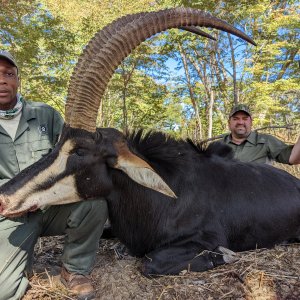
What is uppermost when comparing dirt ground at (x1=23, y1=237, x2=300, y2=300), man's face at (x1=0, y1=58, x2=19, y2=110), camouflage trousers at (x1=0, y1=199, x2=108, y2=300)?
man's face at (x1=0, y1=58, x2=19, y2=110)

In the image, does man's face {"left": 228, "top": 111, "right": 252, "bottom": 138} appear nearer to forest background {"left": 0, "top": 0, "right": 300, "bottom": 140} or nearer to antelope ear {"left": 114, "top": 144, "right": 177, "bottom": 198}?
antelope ear {"left": 114, "top": 144, "right": 177, "bottom": 198}

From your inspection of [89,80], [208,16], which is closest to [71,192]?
[89,80]

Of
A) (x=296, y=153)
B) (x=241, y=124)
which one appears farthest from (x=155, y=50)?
(x=296, y=153)

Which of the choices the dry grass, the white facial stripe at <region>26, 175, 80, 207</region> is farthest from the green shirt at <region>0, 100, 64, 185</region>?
the dry grass

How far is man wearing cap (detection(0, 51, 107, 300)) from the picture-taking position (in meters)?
3.44

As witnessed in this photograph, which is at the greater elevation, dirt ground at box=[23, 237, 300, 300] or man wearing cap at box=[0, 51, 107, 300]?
man wearing cap at box=[0, 51, 107, 300]

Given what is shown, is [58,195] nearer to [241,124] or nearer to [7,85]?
[7,85]

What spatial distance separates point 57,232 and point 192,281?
157 centimetres

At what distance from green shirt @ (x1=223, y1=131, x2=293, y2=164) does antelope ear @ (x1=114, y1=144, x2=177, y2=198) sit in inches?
137

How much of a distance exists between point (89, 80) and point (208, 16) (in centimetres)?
138

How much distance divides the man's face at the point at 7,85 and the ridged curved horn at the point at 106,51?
2.95ft

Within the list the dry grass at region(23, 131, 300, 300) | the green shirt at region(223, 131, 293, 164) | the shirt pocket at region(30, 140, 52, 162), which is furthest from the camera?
the green shirt at region(223, 131, 293, 164)

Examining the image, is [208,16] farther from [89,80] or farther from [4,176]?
[4,176]

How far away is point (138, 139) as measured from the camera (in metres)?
4.29
